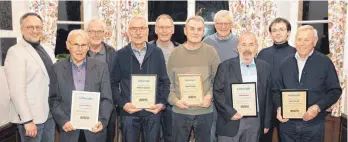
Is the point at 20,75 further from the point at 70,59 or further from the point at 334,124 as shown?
the point at 334,124

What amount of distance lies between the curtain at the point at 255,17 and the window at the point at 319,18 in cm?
84

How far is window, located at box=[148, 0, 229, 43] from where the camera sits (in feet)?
18.1

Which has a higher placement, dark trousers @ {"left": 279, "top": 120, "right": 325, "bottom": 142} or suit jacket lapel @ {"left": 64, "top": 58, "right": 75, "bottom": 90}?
suit jacket lapel @ {"left": 64, "top": 58, "right": 75, "bottom": 90}

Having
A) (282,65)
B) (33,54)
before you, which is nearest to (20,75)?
(33,54)

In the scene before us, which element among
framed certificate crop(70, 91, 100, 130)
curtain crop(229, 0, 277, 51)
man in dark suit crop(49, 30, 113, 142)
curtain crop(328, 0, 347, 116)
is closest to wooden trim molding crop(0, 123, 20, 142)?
man in dark suit crop(49, 30, 113, 142)

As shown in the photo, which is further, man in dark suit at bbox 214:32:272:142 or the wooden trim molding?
the wooden trim molding

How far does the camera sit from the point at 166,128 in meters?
3.47

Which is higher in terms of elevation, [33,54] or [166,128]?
[33,54]

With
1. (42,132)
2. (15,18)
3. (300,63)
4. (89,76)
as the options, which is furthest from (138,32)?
(15,18)

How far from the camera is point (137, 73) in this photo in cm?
321

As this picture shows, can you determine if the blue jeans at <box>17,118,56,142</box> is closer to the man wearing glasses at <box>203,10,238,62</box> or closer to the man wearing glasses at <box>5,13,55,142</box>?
the man wearing glasses at <box>5,13,55,142</box>

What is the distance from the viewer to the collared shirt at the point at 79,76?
2852 millimetres

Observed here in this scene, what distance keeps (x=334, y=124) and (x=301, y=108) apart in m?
2.01

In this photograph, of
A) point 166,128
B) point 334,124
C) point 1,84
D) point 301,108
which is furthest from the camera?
point 334,124
